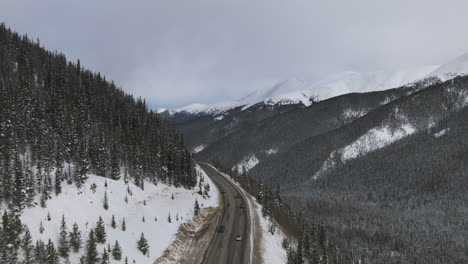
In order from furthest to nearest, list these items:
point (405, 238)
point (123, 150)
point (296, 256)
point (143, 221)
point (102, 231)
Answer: point (405, 238) → point (123, 150) → point (296, 256) → point (143, 221) → point (102, 231)

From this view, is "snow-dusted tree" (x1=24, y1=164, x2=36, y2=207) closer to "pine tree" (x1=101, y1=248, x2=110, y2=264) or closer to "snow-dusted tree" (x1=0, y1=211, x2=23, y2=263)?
"snow-dusted tree" (x1=0, y1=211, x2=23, y2=263)

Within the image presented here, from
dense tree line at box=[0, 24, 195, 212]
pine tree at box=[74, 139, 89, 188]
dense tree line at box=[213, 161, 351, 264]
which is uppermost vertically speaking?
dense tree line at box=[0, 24, 195, 212]

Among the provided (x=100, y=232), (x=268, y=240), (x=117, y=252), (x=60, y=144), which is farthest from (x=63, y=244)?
(x=268, y=240)

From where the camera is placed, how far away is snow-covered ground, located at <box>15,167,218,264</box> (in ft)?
98.9

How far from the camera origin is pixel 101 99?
278 ft

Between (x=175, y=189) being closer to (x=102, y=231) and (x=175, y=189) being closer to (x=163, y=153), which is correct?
(x=163, y=153)

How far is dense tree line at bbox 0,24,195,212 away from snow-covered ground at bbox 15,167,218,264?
63.9 inches

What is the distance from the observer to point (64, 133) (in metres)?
51.7

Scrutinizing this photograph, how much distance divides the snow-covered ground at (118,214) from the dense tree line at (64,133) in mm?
1623

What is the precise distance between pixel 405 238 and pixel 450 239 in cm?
2145

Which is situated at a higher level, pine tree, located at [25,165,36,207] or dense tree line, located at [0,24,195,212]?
dense tree line, located at [0,24,195,212]

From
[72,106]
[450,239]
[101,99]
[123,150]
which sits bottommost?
[450,239]

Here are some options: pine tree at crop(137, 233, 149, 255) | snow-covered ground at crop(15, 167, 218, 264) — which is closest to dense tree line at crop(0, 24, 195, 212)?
snow-covered ground at crop(15, 167, 218, 264)

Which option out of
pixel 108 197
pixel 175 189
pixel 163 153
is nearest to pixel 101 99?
pixel 163 153
